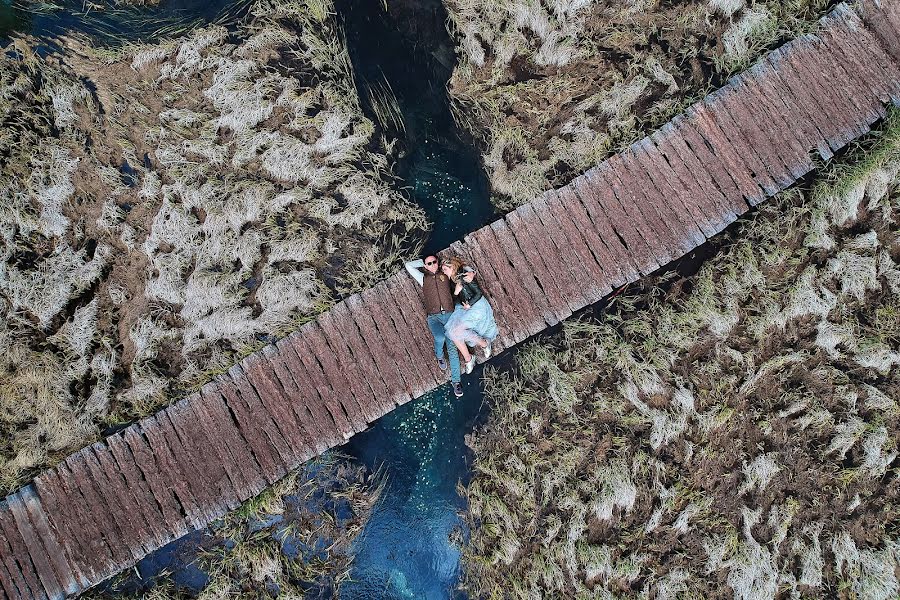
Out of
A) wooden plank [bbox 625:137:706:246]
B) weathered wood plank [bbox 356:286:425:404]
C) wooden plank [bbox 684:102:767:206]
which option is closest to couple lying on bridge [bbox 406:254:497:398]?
weathered wood plank [bbox 356:286:425:404]

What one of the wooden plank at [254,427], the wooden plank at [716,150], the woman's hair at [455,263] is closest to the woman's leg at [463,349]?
the woman's hair at [455,263]

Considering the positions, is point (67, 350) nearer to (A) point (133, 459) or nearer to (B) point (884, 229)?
(A) point (133, 459)

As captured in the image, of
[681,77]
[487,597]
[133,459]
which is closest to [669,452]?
[487,597]

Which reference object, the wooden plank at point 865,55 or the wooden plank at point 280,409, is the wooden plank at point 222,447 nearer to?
the wooden plank at point 280,409

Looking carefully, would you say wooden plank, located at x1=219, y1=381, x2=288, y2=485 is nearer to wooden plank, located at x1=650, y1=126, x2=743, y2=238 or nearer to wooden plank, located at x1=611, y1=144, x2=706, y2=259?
wooden plank, located at x1=611, y1=144, x2=706, y2=259

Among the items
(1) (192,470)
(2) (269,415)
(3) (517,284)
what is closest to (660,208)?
(3) (517,284)

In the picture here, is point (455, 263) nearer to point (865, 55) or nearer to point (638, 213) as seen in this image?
point (638, 213)
